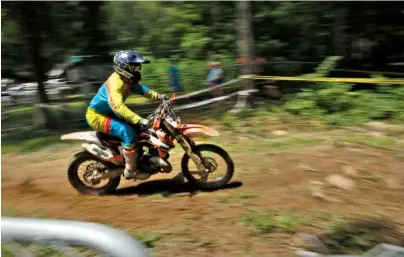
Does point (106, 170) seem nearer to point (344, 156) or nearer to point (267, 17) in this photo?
point (344, 156)

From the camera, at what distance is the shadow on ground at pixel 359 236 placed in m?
4.14

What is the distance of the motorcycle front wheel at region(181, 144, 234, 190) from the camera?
5921 mm

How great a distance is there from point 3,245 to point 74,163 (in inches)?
168

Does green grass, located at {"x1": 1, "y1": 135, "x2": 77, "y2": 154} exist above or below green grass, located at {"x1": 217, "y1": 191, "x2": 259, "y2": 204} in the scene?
above

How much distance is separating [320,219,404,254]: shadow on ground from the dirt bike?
5.90 ft

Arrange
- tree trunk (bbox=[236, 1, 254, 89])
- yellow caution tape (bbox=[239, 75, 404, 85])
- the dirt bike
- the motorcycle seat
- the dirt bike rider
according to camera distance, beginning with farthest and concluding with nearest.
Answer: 1. tree trunk (bbox=[236, 1, 254, 89])
2. yellow caution tape (bbox=[239, 75, 404, 85])
3. the motorcycle seat
4. the dirt bike
5. the dirt bike rider

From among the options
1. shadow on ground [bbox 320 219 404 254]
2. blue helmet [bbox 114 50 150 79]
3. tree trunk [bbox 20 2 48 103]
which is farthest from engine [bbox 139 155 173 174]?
tree trunk [bbox 20 2 48 103]

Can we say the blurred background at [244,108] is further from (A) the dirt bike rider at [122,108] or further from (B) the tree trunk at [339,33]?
(A) the dirt bike rider at [122,108]

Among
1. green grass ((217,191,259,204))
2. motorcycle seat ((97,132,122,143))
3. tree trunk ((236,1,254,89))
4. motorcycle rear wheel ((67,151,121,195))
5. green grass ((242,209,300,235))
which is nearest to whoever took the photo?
green grass ((242,209,300,235))

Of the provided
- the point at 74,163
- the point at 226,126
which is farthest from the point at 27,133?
the point at 74,163

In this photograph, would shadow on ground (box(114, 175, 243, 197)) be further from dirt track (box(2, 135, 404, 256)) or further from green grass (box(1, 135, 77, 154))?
Result: green grass (box(1, 135, 77, 154))

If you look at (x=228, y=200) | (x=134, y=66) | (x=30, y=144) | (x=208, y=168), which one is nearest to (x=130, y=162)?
(x=208, y=168)

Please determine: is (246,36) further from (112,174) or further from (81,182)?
(81,182)

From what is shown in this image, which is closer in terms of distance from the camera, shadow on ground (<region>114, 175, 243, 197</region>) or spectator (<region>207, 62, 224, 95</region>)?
shadow on ground (<region>114, 175, 243, 197</region>)
